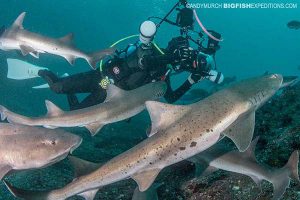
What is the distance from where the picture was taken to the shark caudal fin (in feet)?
14.4

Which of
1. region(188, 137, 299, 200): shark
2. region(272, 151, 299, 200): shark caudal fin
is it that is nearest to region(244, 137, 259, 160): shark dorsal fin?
region(188, 137, 299, 200): shark

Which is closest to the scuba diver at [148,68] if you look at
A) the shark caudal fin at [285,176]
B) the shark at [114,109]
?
the shark at [114,109]

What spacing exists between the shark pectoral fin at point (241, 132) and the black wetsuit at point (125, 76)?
3.68 meters

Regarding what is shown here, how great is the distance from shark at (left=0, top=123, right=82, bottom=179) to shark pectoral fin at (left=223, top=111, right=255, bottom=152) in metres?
2.13

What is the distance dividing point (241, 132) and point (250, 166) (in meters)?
1.09

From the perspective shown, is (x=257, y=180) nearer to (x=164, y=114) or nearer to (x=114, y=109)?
(x=164, y=114)

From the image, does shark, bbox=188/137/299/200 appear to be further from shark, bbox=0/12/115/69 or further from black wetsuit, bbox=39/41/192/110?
shark, bbox=0/12/115/69

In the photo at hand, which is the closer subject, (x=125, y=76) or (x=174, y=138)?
(x=174, y=138)

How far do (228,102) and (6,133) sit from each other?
3.38 metres

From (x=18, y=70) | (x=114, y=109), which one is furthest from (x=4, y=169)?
(x=18, y=70)

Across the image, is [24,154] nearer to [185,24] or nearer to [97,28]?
[185,24]

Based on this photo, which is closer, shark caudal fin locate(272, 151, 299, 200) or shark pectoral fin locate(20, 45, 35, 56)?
shark caudal fin locate(272, 151, 299, 200)

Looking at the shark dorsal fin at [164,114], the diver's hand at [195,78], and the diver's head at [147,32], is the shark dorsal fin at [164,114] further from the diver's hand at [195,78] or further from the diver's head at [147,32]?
the diver's head at [147,32]

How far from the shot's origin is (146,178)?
435 cm
